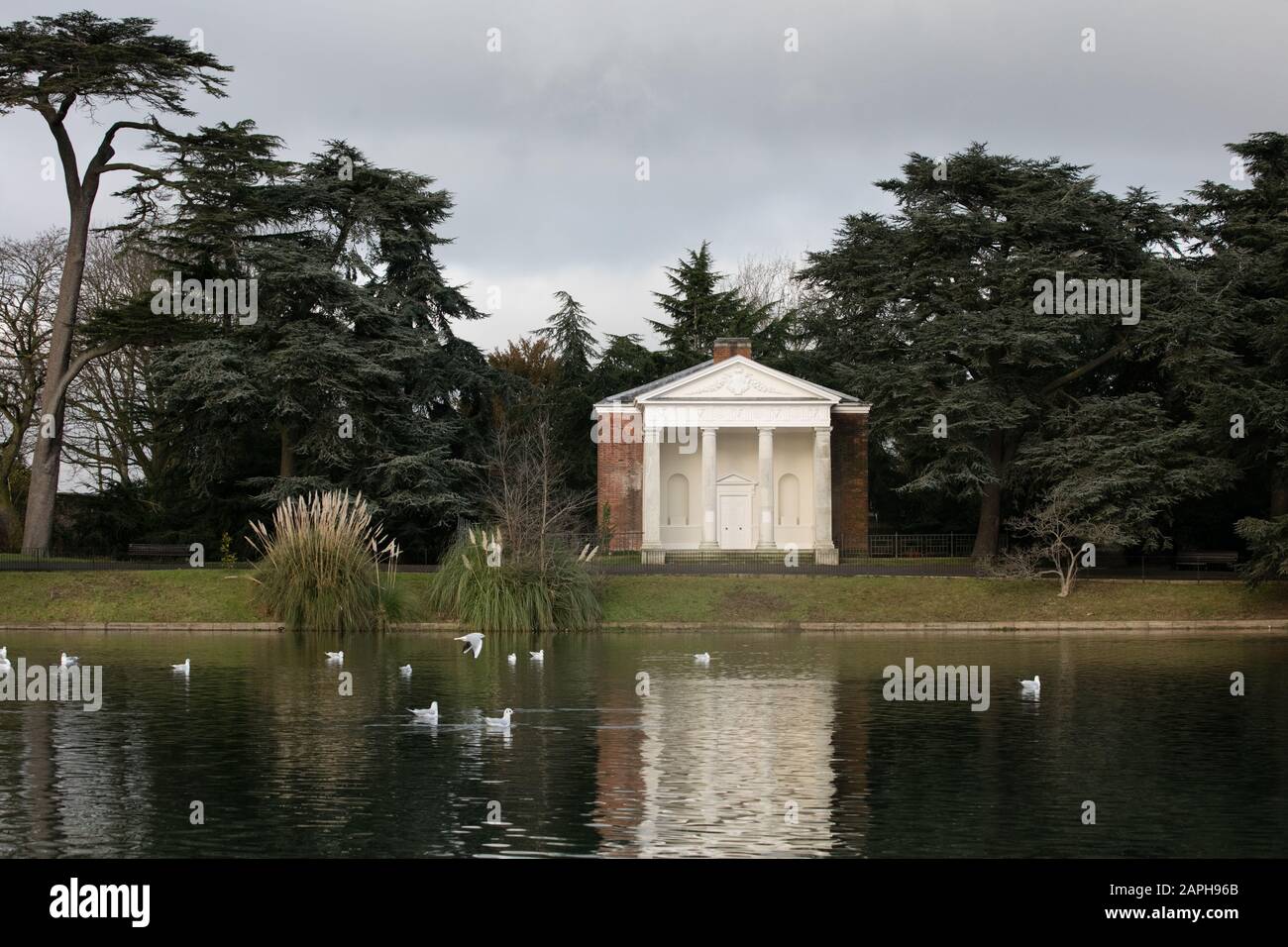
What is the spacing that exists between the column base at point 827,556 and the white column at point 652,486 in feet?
21.6

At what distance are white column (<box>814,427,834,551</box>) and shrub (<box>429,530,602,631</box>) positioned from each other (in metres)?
18.7

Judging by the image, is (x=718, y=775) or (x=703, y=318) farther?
(x=703, y=318)

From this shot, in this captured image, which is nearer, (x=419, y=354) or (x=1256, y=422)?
(x=1256, y=422)

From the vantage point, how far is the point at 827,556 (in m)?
54.7

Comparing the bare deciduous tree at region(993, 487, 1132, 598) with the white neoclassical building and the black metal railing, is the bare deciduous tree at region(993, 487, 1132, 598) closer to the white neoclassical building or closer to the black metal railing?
the black metal railing

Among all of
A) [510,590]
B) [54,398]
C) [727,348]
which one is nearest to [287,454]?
[54,398]

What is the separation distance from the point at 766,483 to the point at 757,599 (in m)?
14.4

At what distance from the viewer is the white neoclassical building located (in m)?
57.8

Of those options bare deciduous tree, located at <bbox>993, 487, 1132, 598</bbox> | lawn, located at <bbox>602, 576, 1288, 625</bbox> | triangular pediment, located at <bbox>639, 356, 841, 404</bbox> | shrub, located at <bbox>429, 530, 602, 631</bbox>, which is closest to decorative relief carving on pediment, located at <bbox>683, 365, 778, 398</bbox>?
triangular pediment, located at <bbox>639, 356, 841, 404</bbox>

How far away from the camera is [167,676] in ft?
89.9

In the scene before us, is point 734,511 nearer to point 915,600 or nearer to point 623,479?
point 623,479

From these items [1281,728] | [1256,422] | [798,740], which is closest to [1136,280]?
[1256,422]
